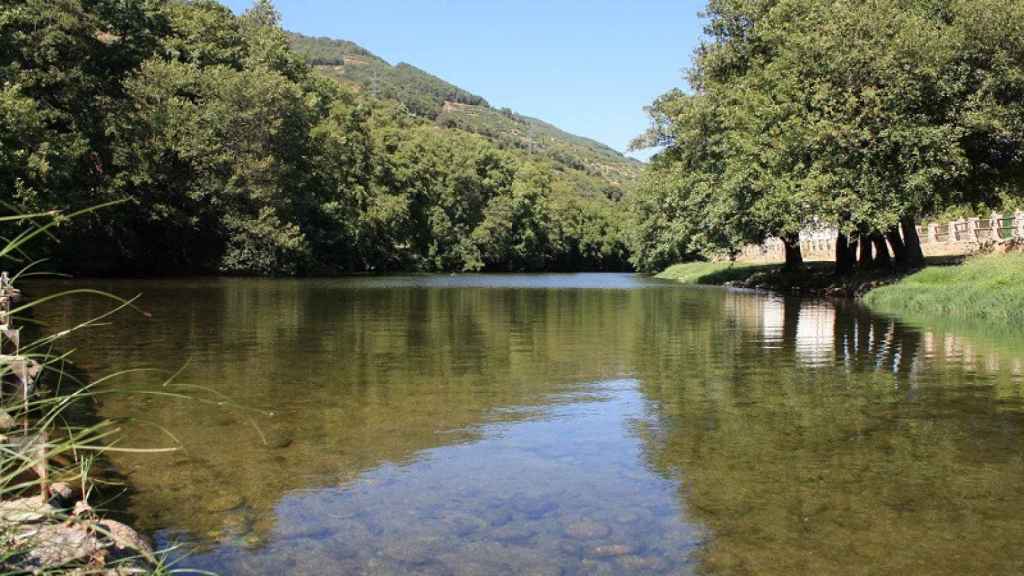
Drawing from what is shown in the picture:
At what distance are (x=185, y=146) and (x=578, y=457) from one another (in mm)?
51754

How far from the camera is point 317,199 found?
73000mm

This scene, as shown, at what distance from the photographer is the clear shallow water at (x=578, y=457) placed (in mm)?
5707

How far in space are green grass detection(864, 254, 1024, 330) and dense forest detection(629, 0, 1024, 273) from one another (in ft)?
7.90

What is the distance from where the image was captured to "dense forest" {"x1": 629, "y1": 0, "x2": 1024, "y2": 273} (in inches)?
1115

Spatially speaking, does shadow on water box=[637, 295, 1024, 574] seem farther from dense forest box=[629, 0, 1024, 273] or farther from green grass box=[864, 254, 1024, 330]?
dense forest box=[629, 0, 1024, 273]

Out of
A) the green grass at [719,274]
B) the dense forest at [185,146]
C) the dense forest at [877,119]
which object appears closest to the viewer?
the dense forest at [877,119]

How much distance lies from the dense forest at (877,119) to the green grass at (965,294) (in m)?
2.41

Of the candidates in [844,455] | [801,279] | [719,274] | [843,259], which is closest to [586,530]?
[844,455]

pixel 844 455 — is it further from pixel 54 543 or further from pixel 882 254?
pixel 882 254

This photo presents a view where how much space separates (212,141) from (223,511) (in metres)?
52.8

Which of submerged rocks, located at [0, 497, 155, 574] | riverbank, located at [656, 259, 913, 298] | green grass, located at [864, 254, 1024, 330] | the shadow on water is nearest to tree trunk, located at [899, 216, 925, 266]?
riverbank, located at [656, 259, 913, 298]

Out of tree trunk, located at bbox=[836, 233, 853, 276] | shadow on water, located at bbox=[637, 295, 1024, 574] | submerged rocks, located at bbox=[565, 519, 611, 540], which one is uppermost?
tree trunk, located at bbox=[836, 233, 853, 276]

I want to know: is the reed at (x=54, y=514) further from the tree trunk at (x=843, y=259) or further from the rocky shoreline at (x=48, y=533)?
the tree trunk at (x=843, y=259)

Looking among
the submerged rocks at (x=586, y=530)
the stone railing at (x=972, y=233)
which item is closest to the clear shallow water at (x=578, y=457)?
the submerged rocks at (x=586, y=530)
